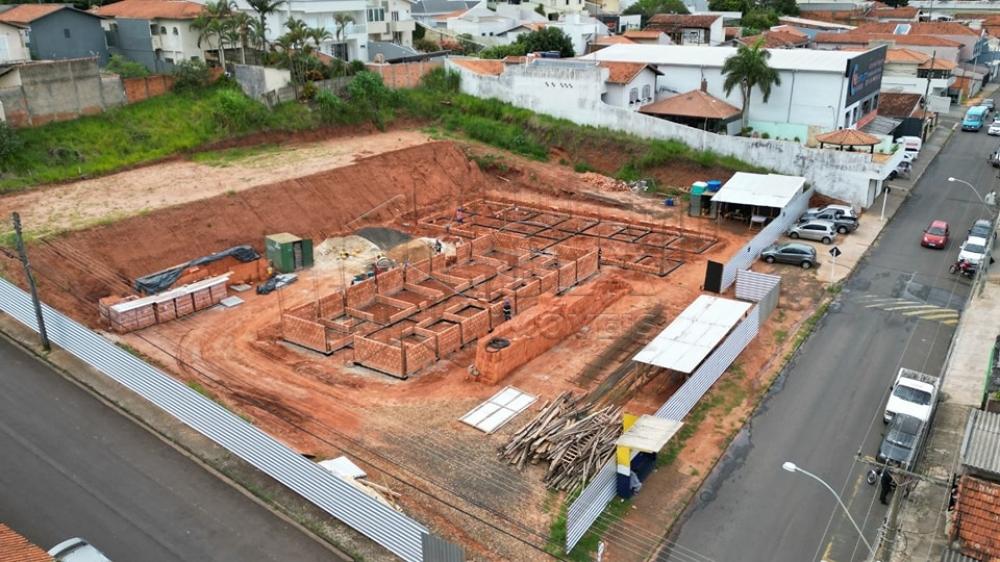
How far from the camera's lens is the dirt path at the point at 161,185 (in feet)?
112

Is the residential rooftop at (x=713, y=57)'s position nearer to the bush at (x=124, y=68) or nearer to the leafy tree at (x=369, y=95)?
the leafy tree at (x=369, y=95)

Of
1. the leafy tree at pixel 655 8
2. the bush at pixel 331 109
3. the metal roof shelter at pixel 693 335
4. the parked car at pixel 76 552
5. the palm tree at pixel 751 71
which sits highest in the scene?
the leafy tree at pixel 655 8

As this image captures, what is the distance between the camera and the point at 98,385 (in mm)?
24125

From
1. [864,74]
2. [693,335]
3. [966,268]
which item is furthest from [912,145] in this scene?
[693,335]

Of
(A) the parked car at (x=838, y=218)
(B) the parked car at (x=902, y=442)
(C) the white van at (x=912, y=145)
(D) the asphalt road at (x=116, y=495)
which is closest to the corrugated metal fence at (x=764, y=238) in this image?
(A) the parked car at (x=838, y=218)

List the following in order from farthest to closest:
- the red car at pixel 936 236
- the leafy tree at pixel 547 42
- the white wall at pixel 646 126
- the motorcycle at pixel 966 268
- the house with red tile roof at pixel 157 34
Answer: the leafy tree at pixel 547 42 < the house with red tile roof at pixel 157 34 < the white wall at pixel 646 126 < the red car at pixel 936 236 < the motorcycle at pixel 966 268

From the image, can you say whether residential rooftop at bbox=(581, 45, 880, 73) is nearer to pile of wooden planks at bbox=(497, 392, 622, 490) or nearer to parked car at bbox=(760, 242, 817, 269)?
parked car at bbox=(760, 242, 817, 269)

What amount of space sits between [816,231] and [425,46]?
146ft

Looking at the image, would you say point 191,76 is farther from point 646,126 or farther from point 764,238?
point 764,238

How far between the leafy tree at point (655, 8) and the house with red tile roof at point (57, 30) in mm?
69322

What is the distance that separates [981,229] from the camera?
1428 inches

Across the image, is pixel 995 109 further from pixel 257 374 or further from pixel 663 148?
pixel 257 374

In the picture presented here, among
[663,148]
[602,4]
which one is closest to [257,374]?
[663,148]

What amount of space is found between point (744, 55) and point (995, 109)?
1366 inches
